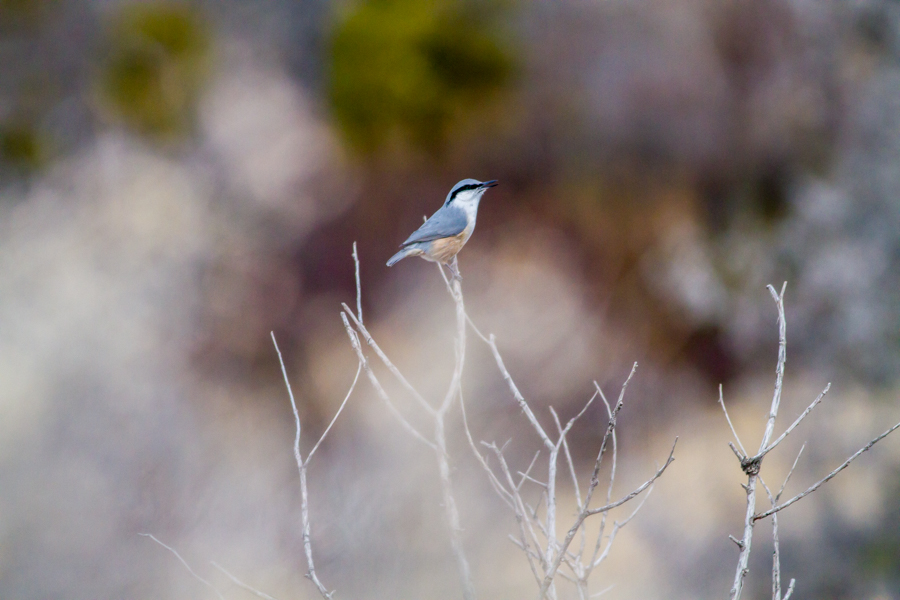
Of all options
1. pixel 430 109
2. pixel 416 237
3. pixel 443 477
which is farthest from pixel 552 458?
pixel 430 109

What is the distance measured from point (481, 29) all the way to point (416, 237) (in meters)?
2.42

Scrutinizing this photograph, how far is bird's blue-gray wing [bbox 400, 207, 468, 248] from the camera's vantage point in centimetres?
172

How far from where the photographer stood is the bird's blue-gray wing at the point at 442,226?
172 cm

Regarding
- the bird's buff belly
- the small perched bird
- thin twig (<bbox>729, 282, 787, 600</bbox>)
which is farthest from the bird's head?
thin twig (<bbox>729, 282, 787, 600</bbox>)

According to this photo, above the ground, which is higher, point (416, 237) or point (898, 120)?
point (898, 120)

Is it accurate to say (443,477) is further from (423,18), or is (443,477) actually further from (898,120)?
(898,120)

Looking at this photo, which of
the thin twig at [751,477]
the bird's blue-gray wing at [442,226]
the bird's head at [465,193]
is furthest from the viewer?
the bird's head at [465,193]

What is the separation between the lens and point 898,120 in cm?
361

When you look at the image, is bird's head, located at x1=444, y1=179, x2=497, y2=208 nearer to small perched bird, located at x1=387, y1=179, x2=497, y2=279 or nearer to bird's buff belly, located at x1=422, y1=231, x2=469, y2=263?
small perched bird, located at x1=387, y1=179, x2=497, y2=279

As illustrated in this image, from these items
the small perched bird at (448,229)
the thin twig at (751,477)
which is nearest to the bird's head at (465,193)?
the small perched bird at (448,229)

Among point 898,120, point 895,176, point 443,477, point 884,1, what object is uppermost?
point 884,1

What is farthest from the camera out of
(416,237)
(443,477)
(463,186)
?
(463,186)

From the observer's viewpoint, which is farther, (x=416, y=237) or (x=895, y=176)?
(x=895, y=176)

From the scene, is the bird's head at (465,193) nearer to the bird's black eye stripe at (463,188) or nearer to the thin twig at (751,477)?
the bird's black eye stripe at (463,188)
